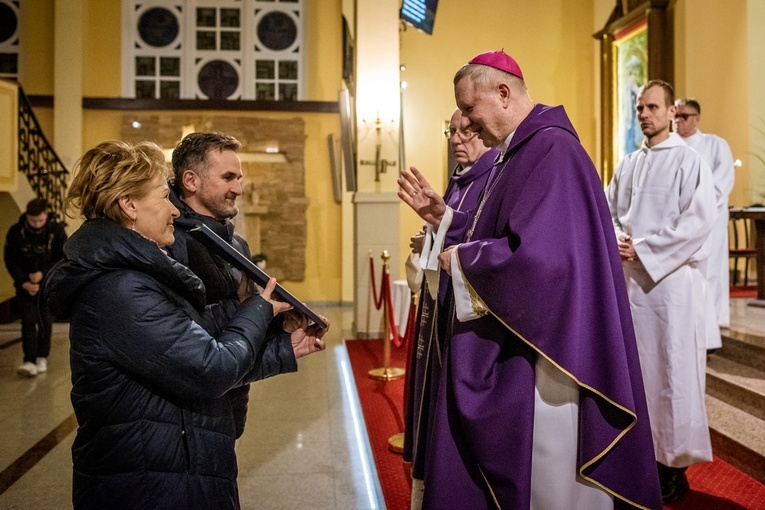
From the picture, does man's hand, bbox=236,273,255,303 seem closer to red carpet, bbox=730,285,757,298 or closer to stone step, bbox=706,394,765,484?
stone step, bbox=706,394,765,484

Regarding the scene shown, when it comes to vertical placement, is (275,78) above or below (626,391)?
above

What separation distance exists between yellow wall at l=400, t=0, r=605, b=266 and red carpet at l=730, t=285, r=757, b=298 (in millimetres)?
3866

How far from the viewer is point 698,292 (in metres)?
3.65

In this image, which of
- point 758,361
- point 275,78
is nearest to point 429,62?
point 275,78

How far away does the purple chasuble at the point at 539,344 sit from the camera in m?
2.04

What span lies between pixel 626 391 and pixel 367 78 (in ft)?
23.6

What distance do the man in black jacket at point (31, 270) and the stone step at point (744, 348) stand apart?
244 inches

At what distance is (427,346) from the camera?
309 centimetres

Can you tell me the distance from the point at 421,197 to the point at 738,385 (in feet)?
10.9

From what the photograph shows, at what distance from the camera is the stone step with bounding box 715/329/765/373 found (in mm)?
5145

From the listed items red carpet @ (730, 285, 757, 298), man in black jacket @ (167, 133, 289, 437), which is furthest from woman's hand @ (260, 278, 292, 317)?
red carpet @ (730, 285, 757, 298)

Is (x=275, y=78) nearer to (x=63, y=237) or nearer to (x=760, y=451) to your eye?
(x=63, y=237)

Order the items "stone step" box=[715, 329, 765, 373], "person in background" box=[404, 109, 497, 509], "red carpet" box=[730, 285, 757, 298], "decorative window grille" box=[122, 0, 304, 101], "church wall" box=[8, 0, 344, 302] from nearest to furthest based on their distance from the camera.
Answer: "person in background" box=[404, 109, 497, 509] → "stone step" box=[715, 329, 765, 373] → "red carpet" box=[730, 285, 757, 298] → "church wall" box=[8, 0, 344, 302] → "decorative window grille" box=[122, 0, 304, 101]

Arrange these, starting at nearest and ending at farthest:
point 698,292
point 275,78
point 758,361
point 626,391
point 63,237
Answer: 1. point 626,391
2. point 698,292
3. point 758,361
4. point 63,237
5. point 275,78
